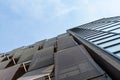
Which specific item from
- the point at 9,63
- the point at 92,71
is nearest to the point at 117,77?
the point at 92,71

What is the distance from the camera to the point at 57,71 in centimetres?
999

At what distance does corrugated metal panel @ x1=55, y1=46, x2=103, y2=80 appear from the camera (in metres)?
8.30

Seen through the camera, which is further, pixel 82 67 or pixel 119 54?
pixel 82 67

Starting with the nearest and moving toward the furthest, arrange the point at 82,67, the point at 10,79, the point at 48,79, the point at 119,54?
the point at 119,54 < the point at 82,67 < the point at 48,79 < the point at 10,79

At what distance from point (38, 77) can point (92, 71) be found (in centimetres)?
210

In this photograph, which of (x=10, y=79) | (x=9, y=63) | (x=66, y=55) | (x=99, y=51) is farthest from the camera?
(x=9, y=63)

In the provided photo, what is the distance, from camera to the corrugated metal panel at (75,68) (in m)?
8.30

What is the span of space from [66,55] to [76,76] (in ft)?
13.4

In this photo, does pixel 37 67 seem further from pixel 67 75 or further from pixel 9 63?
pixel 9 63

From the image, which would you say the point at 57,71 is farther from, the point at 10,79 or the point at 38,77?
Result: the point at 10,79

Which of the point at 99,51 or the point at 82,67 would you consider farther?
the point at 99,51

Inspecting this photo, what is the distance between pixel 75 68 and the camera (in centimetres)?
954

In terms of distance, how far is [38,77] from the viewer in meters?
9.88

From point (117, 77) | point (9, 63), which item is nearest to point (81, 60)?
point (117, 77)
